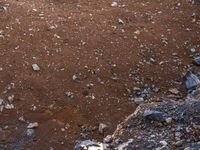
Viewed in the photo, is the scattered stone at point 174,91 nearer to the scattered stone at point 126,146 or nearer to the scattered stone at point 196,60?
the scattered stone at point 196,60

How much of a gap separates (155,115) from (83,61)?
1.84 meters

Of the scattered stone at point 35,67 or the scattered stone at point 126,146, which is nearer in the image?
the scattered stone at point 126,146

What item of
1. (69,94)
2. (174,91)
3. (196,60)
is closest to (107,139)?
(69,94)

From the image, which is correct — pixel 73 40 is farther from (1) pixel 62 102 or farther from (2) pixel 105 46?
(1) pixel 62 102

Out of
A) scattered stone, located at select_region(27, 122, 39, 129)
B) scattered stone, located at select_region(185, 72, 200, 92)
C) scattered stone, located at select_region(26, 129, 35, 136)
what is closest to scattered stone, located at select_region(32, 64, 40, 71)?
scattered stone, located at select_region(27, 122, 39, 129)

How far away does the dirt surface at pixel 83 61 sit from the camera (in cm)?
666

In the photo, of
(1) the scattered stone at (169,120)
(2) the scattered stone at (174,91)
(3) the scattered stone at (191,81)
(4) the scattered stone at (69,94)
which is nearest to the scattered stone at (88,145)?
(4) the scattered stone at (69,94)

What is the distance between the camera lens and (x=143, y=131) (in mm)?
6059

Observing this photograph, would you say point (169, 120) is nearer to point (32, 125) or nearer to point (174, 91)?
point (174, 91)

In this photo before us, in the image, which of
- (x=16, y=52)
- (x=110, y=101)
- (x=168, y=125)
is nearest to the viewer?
(x=168, y=125)

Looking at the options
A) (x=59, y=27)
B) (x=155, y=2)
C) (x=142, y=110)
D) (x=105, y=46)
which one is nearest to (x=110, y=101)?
(x=142, y=110)

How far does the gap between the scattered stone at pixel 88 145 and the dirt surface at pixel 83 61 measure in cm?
16

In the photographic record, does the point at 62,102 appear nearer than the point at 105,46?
Yes

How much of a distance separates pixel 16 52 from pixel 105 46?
5.21 feet
